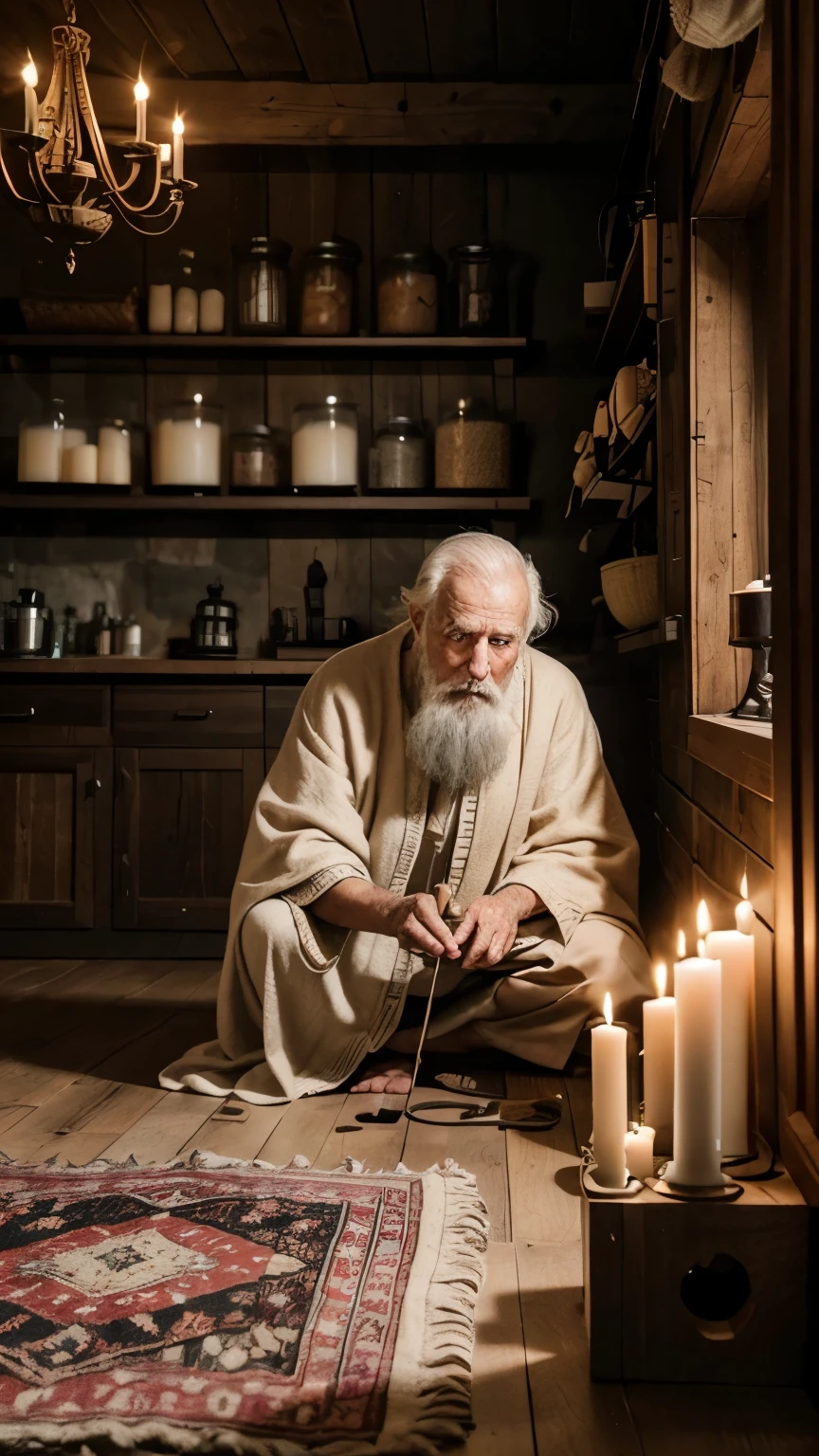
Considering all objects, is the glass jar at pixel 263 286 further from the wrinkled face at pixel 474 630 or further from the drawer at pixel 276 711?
the wrinkled face at pixel 474 630

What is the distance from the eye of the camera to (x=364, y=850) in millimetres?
2527

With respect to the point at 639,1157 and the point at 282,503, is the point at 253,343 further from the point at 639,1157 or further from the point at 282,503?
the point at 639,1157

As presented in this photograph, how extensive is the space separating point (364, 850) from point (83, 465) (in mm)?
2322

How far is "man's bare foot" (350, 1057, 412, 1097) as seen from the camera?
7.72ft

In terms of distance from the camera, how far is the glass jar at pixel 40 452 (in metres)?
4.23

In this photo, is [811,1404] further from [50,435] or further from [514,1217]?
[50,435]

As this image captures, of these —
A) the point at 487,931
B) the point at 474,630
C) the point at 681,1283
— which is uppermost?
the point at 474,630

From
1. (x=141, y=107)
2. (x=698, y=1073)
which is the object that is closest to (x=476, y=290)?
(x=141, y=107)

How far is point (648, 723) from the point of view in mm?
3559

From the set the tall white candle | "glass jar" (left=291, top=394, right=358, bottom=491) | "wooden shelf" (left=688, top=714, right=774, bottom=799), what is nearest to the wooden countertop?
"glass jar" (left=291, top=394, right=358, bottom=491)

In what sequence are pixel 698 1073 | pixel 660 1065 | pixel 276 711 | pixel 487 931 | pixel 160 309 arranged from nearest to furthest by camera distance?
pixel 698 1073
pixel 660 1065
pixel 487 931
pixel 276 711
pixel 160 309

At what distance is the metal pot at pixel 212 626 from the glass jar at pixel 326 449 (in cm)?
49

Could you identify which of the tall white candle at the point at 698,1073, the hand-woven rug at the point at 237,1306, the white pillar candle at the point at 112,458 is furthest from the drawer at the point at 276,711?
the tall white candle at the point at 698,1073

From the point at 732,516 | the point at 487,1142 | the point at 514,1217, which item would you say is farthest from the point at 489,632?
the point at 514,1217
